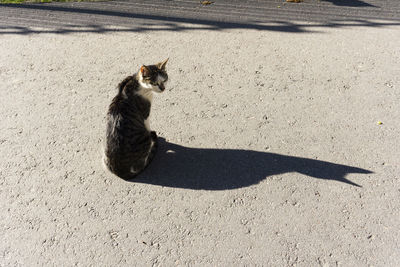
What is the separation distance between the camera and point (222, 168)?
3256 millimetres

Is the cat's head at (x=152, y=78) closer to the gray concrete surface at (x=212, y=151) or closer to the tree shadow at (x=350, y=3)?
the gray concrete surface at (x=212, y=151)

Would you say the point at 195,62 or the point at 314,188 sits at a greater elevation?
the point at 195,62

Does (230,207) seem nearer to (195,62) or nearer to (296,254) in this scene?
(296,254)

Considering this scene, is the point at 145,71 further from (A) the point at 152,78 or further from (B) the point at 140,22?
(B) the point at 140,22

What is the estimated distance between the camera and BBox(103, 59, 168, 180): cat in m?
2.81

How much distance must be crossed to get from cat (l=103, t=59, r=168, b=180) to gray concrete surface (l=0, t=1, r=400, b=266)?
229 millimetres

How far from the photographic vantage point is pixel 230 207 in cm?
290

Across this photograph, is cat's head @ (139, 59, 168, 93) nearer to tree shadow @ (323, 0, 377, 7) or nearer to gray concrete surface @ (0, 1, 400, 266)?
gray concrete surface @ (0, 1, 400, 266)

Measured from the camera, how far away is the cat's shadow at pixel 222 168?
3.12 metres

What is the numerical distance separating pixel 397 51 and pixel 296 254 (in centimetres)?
406

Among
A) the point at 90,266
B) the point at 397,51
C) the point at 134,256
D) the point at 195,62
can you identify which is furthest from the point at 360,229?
the point at 397,51

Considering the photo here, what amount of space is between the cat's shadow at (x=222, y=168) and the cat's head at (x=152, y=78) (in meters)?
0.67

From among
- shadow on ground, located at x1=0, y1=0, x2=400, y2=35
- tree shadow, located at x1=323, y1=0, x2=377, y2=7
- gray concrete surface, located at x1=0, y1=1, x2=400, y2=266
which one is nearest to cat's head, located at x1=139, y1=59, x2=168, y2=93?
gray concrete surface, located at x1=0, y1=1, x2=400, y2=266

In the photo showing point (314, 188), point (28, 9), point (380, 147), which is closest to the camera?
point (314, 188)
